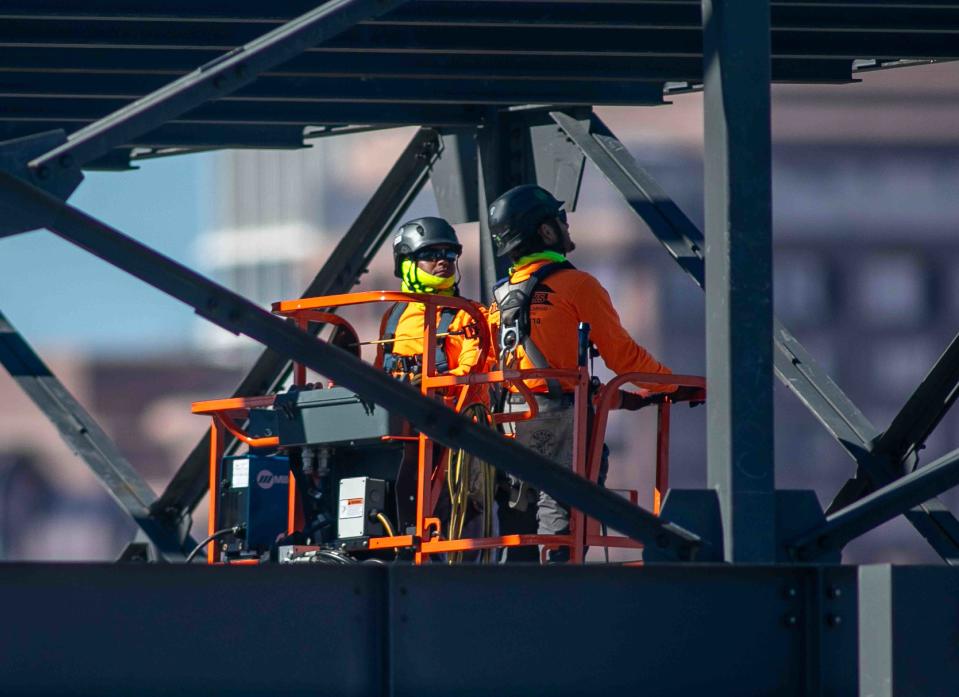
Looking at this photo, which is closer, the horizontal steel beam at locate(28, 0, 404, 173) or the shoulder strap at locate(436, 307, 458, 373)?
the horizontal steel beam at locate(28, 0, 404, 173)

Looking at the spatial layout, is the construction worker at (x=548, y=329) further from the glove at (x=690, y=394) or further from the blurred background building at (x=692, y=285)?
the blurred background building at (x=692, y=285)

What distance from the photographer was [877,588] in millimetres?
6090

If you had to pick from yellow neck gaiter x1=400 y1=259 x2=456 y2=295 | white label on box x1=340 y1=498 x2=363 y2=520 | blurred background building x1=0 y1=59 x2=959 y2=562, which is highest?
blurred background building x1=0 y1=59 x2=959 y2=562

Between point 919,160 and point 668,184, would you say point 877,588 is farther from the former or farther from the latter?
point 919,160

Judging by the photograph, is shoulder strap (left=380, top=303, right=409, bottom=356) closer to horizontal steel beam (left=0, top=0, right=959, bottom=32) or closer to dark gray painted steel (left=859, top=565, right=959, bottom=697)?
horizontal steel beam (left=0, top=0, right=959, bottom=32)

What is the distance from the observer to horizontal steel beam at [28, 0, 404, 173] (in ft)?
21.7

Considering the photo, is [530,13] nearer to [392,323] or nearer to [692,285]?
[392,323]

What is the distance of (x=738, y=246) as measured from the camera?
7.10 m

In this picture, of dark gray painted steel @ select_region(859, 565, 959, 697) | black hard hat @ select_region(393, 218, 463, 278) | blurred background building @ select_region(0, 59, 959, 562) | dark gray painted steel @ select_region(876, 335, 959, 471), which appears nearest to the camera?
dark gray painted steel @ select_region(859, 565, 959, 697)

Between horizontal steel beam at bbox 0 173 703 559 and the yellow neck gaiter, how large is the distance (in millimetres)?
3082

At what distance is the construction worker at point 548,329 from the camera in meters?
8.73

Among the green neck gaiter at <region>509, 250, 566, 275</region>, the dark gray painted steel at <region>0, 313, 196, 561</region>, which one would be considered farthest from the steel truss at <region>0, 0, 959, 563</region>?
the dark gray painted steel at <region>0, 313, 196, 561</region>

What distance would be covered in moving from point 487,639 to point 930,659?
1.58 metres

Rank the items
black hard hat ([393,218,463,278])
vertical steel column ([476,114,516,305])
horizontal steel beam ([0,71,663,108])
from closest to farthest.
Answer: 1. black hard hat ([393,218,463,278])
2. horizontal steel beam ([0,71,663,108])
3. vertical steel column ([476,114,516,305])
